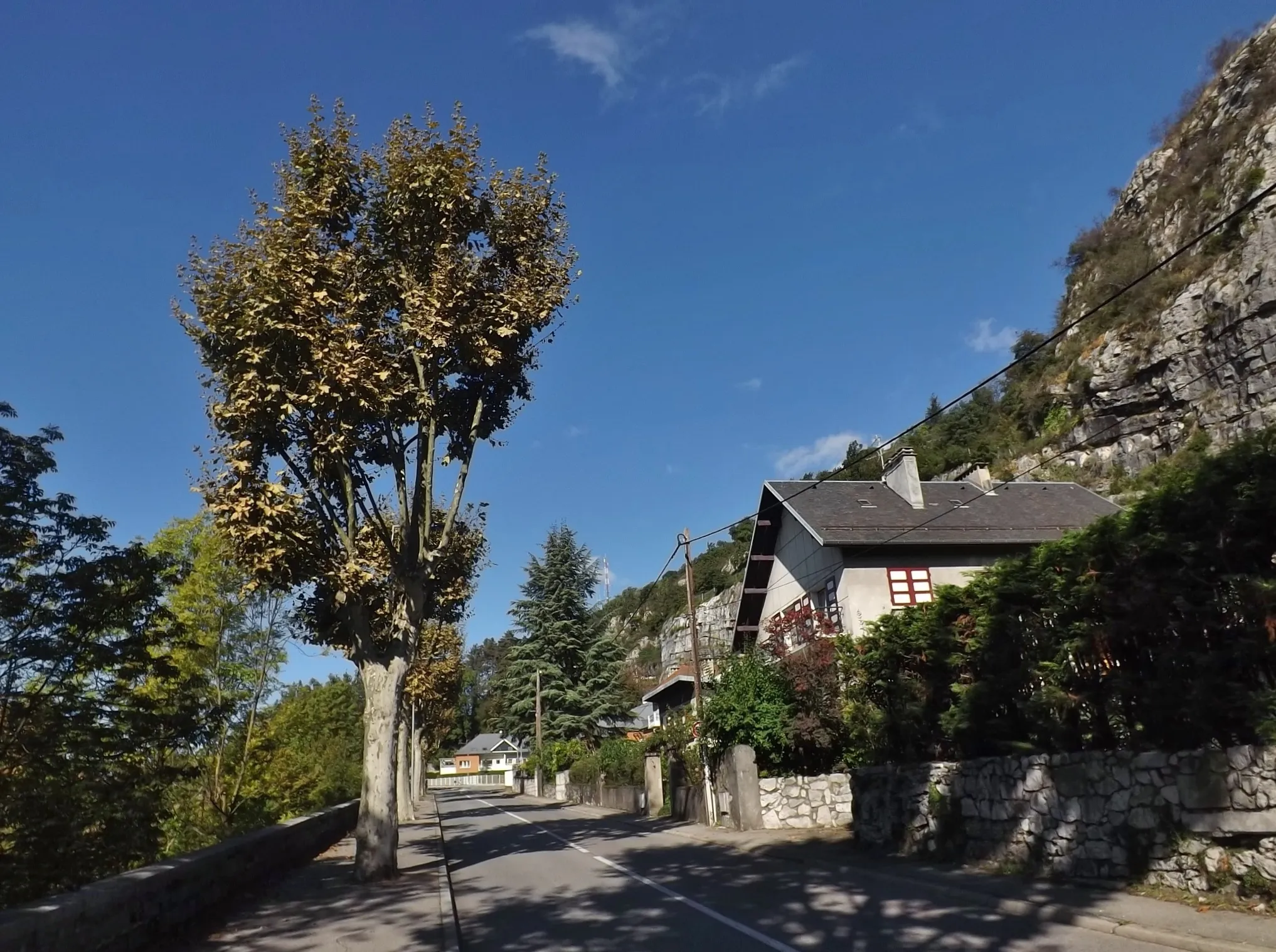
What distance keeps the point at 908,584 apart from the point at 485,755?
4199 inches

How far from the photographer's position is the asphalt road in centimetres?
780

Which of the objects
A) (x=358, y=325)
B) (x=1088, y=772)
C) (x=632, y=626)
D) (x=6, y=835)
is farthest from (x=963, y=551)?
(x=632, y=626)

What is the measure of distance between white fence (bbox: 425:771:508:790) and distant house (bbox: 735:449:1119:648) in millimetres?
71239

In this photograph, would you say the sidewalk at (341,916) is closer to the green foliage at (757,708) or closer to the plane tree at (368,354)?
the plane tree at (368,354)

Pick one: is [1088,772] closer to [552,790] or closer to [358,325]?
[358,325]

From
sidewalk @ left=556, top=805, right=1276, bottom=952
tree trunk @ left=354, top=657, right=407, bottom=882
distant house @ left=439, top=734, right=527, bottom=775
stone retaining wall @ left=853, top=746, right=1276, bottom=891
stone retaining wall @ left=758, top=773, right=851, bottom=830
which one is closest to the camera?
sidewalk @ left=556, top=805, right=1276, bottom=952

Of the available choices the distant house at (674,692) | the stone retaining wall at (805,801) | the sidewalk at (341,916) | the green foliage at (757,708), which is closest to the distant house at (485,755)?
the distant house at (674,692)

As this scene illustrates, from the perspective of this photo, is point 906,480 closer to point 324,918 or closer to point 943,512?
point 943,512

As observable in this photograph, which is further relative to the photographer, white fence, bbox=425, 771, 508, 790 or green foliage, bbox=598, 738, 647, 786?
white fence, bbox=425, 771, 508, 790

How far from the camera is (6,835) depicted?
1077 centimetres

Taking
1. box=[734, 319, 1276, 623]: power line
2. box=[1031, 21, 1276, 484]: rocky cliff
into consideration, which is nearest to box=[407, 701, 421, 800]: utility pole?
box=[734, 319, 1276, 623]: power line

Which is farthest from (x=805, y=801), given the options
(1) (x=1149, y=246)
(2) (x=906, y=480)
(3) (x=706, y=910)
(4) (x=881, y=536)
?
(1) (x=1149, y=246)

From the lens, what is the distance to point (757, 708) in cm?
2044

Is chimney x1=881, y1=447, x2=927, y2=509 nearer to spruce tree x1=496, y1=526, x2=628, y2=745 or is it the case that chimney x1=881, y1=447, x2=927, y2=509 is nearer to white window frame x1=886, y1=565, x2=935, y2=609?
white window frame x1=886, y1=565, x2=935, y2=609
